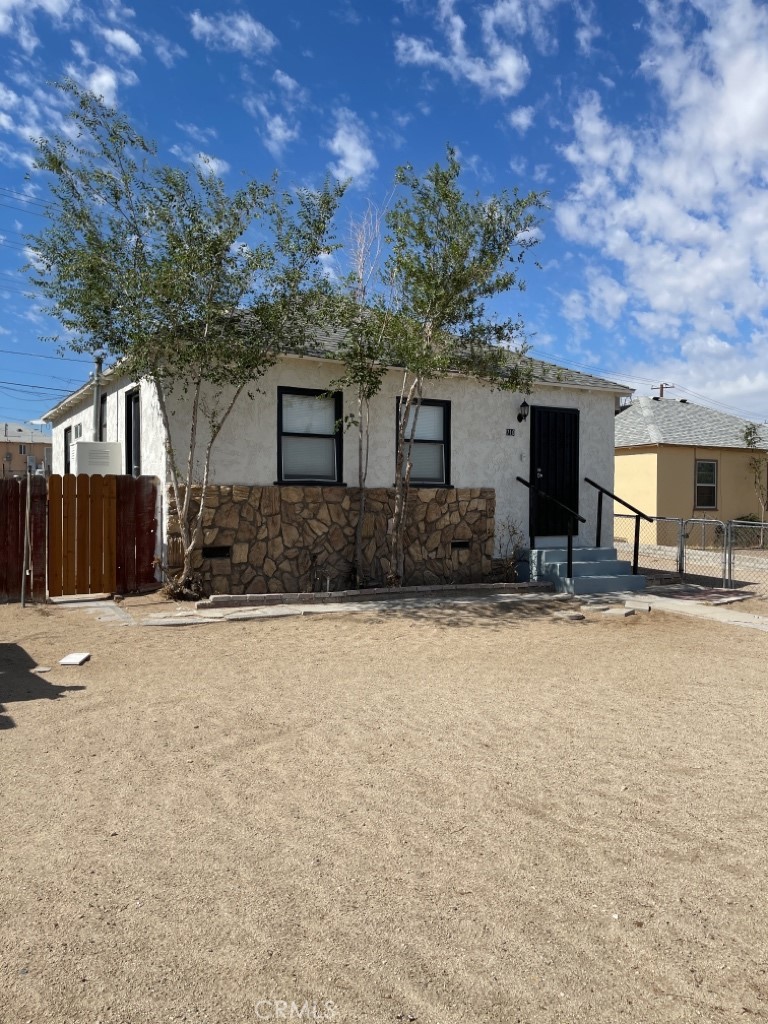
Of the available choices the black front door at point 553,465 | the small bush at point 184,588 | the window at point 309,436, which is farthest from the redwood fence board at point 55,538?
the black front door at point 553,465

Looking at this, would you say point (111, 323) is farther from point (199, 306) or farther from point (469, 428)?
point (469, 428)

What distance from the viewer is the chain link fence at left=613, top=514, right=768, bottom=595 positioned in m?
12.8

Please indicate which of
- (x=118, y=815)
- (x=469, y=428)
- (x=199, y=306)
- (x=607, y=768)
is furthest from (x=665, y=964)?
(x=469, y=428)

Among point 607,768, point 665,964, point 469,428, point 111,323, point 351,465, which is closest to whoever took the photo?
point 665,964

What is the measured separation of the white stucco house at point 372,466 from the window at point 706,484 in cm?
956

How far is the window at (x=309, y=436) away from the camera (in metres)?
11.0

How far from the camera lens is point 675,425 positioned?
2273 cm

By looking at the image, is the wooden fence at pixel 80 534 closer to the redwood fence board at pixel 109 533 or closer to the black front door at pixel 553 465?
the redwood fence board at pixel 109 533

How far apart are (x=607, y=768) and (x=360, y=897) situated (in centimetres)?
192

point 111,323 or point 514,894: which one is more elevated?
point 111,323

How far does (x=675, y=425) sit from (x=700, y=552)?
5.88m

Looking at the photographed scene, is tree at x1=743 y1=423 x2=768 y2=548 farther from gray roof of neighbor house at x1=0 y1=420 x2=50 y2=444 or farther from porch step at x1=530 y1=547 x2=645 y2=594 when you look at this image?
Answer: gray roof of neighbor house at x1=0 y1=420 x2=50 y2=444

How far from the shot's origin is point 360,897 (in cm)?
284

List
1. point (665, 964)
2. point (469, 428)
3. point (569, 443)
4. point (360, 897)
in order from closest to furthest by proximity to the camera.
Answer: point (665, 964), point (360, 897), point (469, 428), point (569, 443)
